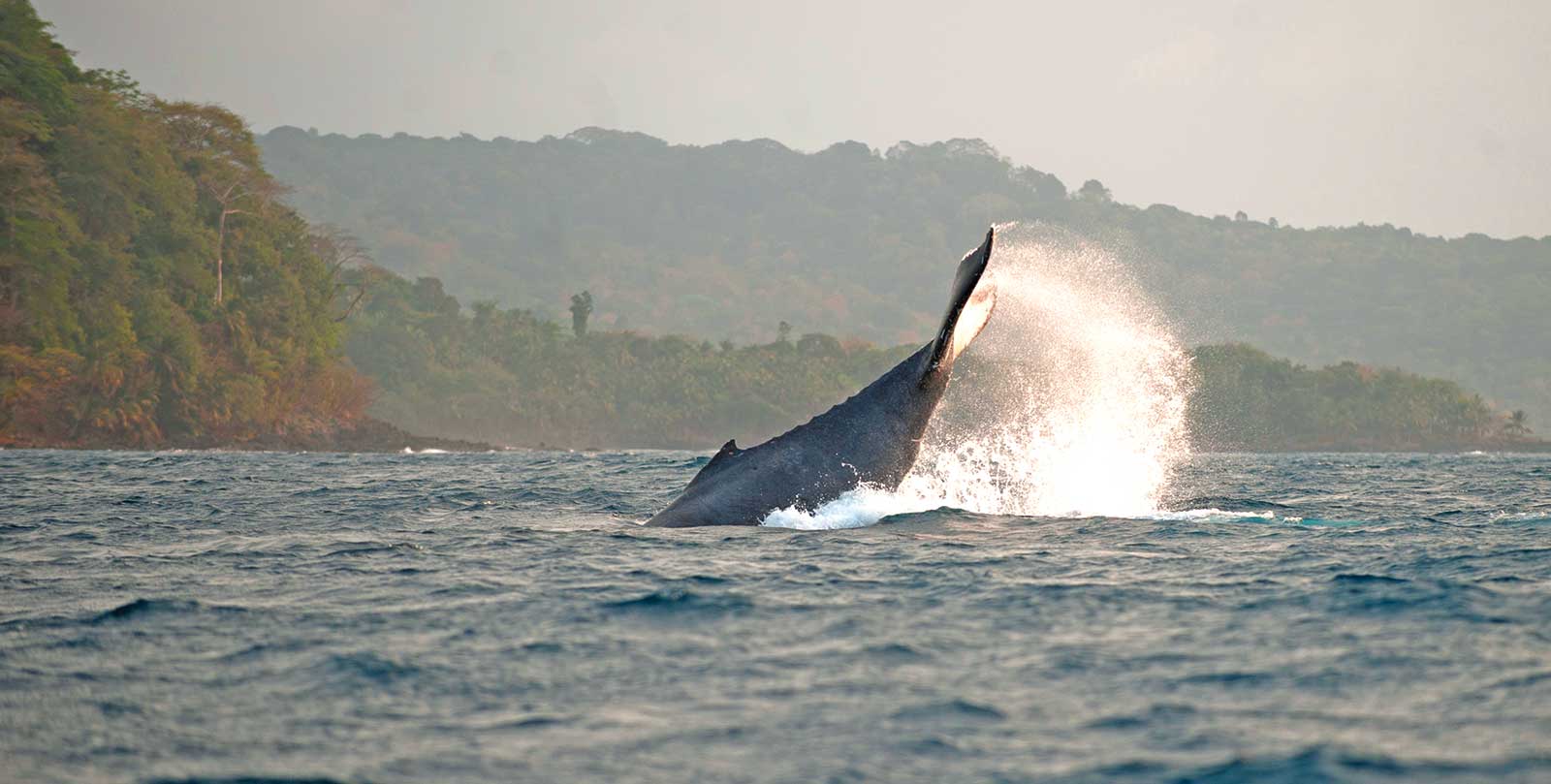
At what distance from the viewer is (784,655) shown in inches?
304

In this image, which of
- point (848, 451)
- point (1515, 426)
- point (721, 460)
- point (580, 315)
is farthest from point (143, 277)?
point (1515, 426)

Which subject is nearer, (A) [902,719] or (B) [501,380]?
(A) [902,719]

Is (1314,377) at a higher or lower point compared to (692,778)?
higher

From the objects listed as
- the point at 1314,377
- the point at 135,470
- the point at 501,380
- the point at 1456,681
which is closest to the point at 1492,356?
→ the point at 1314,377

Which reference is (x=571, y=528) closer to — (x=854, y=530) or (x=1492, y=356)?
(x=854, y=530)

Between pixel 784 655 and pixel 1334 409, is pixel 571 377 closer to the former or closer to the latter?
pixel 1334 409

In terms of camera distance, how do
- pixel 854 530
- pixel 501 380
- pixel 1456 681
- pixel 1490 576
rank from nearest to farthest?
1. pixel 1456 681
2. pixel 1490 576
3. pixel 854 530
4. pixel 501 380

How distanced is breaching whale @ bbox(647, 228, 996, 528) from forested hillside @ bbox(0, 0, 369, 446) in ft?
175

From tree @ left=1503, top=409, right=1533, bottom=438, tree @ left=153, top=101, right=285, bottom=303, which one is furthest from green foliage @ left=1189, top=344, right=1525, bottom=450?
tree @ left=153, top=101, right=285, bottom=303

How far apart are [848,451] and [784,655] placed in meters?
5.31

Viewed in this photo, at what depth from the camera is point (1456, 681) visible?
6.96 meters

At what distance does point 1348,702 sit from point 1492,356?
20788 centimetres

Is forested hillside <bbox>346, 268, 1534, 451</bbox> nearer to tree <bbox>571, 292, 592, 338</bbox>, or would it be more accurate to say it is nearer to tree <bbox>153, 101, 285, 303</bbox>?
tree <bbox>571, 292, 592, 338</bbox>

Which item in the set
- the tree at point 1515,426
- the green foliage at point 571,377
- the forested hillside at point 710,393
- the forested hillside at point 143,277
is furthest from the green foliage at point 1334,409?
the forested hillside at point 143,277
